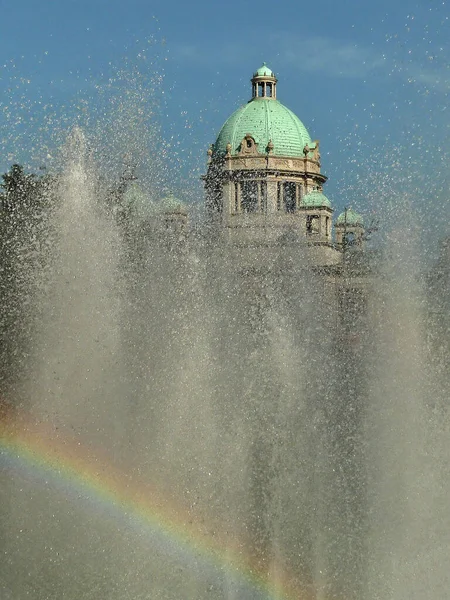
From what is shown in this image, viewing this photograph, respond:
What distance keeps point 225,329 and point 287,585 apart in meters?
4.73

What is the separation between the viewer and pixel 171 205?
25.3 m

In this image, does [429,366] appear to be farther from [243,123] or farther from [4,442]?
[243,123]

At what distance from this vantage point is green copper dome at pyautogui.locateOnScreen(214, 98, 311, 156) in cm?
7638

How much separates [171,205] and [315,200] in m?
44.9

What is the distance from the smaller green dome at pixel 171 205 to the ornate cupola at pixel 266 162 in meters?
42.6

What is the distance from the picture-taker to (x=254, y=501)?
16.4 metres

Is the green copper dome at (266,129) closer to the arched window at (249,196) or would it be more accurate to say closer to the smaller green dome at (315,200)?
the arched window at (249,196)

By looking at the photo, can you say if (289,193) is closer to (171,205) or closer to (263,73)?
(263,73)

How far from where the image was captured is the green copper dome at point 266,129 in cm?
7638

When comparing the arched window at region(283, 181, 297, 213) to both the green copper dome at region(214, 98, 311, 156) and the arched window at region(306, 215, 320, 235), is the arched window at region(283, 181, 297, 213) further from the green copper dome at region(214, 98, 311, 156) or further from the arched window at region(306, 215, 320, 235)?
the arched window at region(306, 215, 320, 235)

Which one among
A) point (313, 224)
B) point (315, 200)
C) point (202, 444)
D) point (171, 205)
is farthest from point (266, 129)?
point (202, 444)

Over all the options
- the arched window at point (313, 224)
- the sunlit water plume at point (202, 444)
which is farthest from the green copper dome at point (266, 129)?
the sunlit water plume at point (202, 444)

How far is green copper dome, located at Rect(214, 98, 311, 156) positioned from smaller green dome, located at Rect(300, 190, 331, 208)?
5894 millimetres

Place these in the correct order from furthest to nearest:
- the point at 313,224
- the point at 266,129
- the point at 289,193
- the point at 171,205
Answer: the point at 266,129 → the point at 289,193 → the point at 313,224 → the point at 171,205
